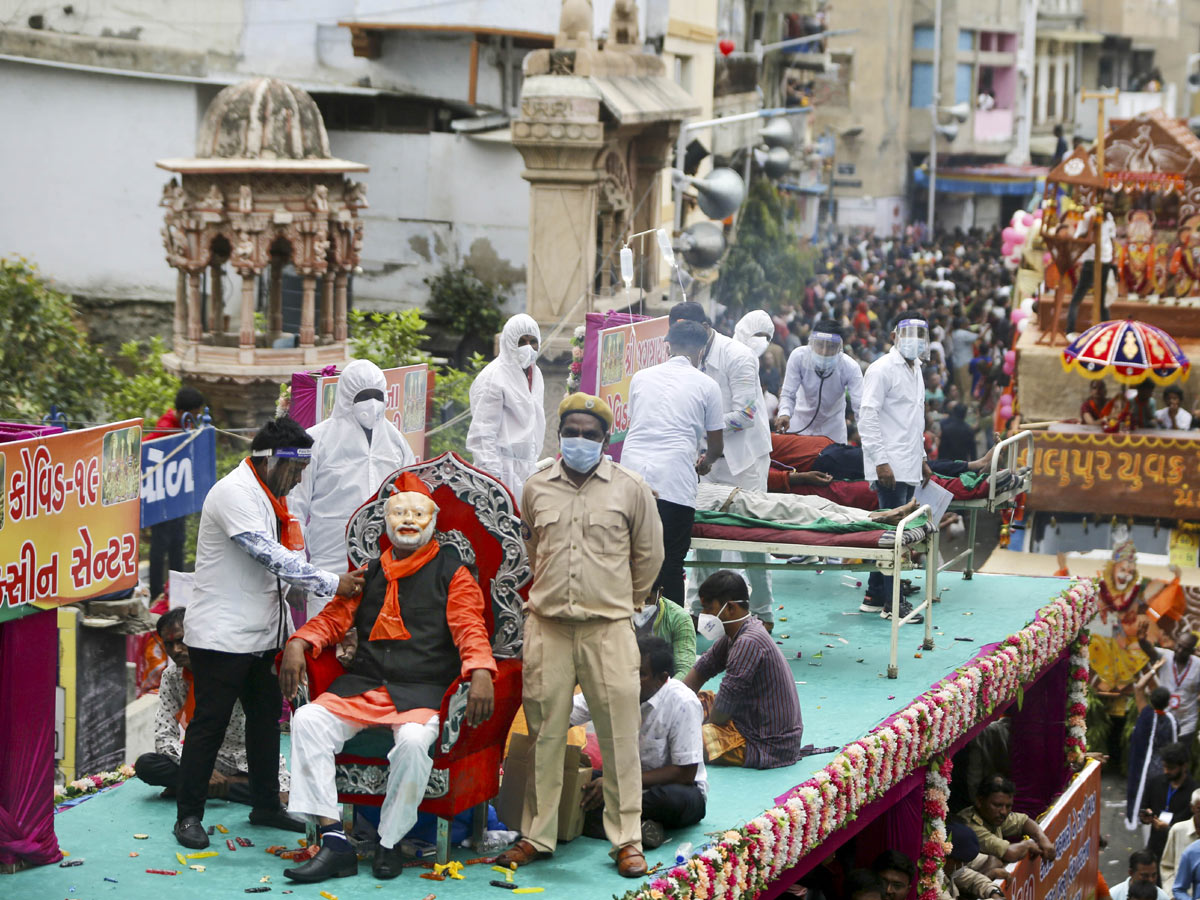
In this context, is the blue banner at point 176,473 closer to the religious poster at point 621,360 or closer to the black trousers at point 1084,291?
the religious poster at point 621,360

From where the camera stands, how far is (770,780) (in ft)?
27.9

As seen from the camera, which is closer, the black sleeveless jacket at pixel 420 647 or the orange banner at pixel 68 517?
the orange banner at pixel 68 517

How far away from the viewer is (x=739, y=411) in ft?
34.7

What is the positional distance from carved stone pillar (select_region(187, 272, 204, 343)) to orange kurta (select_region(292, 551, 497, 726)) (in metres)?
13.2

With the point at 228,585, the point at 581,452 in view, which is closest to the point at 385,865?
the point at 228,585

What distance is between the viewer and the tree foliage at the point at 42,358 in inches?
698

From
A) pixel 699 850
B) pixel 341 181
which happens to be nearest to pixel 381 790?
pixel 699 850

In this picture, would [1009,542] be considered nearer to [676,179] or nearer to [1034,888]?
[676,179]

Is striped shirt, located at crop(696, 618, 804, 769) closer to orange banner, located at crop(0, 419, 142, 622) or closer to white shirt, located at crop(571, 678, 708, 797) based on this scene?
white shirt, located at crop(571, 678, 708, 797)

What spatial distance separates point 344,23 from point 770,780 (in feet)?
63.9

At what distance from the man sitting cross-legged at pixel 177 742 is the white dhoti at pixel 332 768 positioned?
98 cm

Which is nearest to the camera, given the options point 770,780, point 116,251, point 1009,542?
point 770,780

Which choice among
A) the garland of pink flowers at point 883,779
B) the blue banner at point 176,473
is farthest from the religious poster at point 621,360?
the garland of pink flowers at point 883,779

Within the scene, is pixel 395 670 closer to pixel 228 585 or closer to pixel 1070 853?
pixel 228 585
